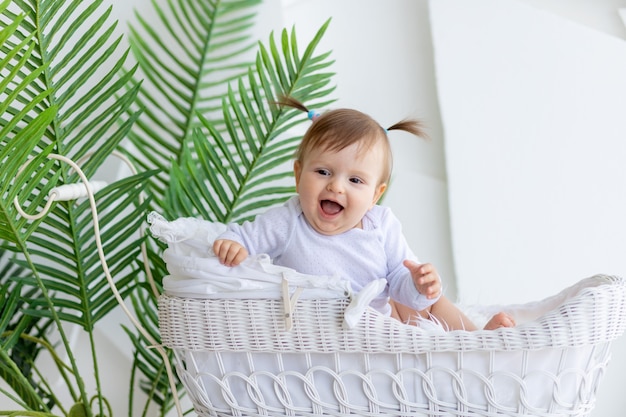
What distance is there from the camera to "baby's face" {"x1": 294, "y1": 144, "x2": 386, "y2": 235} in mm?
1374

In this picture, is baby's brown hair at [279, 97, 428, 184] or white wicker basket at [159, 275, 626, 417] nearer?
white wicker basket at [159, 275, 626, 417]

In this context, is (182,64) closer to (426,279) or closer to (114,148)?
(114,148)

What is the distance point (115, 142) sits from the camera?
165 cm

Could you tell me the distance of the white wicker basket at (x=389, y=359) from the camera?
1.14 m

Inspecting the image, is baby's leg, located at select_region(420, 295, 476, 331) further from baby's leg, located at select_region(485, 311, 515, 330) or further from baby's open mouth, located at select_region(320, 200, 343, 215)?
baby's open mouth, located at select_region(320, 200, 343, 215)

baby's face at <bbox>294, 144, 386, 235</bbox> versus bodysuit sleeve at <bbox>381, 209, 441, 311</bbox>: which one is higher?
baby's face at <bbox>294, 144, 386, 235</bbox>

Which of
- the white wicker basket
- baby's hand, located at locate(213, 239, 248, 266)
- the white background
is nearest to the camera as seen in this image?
the white wicker basket

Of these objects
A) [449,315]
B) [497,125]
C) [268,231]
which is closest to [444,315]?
[449,315]

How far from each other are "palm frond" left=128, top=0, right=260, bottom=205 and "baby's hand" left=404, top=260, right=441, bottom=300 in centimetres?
85

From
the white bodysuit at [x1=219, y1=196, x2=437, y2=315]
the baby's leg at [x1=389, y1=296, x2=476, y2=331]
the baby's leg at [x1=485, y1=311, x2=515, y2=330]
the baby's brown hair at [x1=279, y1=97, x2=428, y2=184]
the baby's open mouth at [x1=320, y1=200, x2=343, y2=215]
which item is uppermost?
the baby's brown hair at [x1=279, y1=97, x2=428, y2=184]

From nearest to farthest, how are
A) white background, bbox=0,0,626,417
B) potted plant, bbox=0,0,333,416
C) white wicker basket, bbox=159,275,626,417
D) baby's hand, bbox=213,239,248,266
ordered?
white wicker basket, bbox=159,275,626,417 → baby's hand, bbox=213,239,248,266 → potted plant, bbox=0,0,333,416 → white background, bbox=0,0,626,417

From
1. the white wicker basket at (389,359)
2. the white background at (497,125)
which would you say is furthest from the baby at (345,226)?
the white background at (497,125)

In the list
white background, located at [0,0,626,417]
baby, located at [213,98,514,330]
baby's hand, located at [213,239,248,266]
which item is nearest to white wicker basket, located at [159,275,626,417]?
baby's hand, located at [213,239,248,266]

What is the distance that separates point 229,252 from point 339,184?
0.24 m
